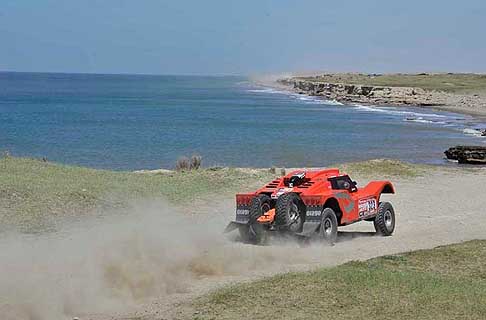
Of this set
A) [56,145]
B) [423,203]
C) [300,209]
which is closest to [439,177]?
[423,203]

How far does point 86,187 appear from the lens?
66.0 ft

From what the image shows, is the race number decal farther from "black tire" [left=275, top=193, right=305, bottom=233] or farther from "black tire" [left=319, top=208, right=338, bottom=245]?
"black tire" [left=275, top=193, right=305, bottom=233]

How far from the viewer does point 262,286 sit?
35.3 feet

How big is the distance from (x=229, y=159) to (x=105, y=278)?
100 ft

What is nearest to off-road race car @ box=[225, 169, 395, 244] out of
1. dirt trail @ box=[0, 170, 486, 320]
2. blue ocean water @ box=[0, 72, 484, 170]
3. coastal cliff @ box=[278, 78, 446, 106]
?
dirt trail @ box=[0, 170, 486, 320]

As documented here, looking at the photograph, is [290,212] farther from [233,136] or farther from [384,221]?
[233,136]

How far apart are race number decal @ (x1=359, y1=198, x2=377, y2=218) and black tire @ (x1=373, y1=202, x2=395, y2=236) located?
18 cm

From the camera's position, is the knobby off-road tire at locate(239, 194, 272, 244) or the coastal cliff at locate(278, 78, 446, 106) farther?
the coastal cliff at locate(278, 78, 446, 106)

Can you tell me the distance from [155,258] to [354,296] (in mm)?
4310

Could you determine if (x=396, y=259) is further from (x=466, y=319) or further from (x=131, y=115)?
(x=131, y=115)

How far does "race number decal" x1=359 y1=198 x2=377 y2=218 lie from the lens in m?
16.6

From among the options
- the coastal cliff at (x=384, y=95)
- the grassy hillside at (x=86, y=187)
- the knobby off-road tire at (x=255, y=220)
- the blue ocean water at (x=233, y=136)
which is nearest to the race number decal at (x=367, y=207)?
the knobby off-road tire at (x=255, y=220)

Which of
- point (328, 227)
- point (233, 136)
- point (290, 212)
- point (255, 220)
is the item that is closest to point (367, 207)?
point (328, 227)

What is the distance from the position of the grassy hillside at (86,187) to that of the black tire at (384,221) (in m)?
5.65
